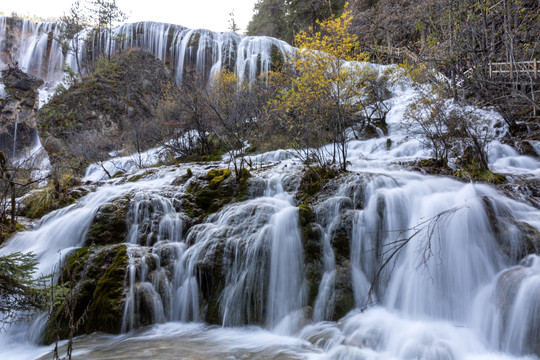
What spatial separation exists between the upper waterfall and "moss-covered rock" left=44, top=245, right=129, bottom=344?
84.7 ft

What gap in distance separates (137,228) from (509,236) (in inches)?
311

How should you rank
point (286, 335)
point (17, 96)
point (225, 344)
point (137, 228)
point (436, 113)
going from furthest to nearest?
point (17, 96) < point (436, 113) < point (137, 228) < point (286, 335) < point (225, 344)

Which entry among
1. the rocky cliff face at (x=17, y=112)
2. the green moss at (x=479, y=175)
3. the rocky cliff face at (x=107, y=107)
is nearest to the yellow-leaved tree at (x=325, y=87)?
A: the green moss at (x=479, y=175)

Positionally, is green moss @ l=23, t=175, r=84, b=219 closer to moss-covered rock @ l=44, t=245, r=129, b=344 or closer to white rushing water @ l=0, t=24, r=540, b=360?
white rushing water @ l=0, t=24, r=540, b=360

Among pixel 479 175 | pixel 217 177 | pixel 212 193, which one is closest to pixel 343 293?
pixel 212 193

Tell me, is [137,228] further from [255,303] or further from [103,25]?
[103,25]

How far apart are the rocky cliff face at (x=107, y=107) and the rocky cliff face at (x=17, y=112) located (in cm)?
92

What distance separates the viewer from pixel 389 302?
4930 mm

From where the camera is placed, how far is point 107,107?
84.4 feet

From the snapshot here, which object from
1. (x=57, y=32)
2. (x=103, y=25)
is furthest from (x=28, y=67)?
(x=103, y=25)

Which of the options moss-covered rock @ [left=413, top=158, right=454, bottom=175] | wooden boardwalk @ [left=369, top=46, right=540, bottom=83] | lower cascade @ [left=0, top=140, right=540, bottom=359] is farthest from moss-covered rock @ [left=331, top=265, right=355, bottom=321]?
moss-covered rock @ [left=413, top=158, right=454, bottom=175]

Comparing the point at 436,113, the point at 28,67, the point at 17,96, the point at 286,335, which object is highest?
the point at 28,67

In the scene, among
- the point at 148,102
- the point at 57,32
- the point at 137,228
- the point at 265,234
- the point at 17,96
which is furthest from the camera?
the point at 57,32

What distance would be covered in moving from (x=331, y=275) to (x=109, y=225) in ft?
18.7
